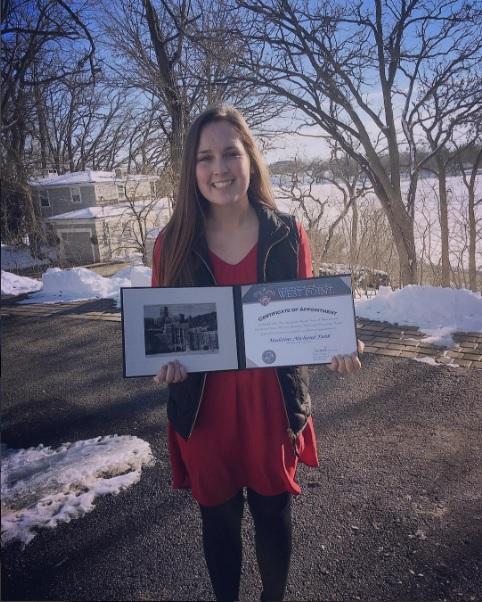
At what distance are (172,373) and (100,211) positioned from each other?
18062 millimetres

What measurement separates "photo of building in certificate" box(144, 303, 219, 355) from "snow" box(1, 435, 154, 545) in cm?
168

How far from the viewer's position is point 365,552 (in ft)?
7.73

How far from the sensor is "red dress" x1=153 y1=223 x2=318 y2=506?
5.88 feet

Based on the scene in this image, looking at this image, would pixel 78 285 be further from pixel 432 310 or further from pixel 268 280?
pixel 268 280

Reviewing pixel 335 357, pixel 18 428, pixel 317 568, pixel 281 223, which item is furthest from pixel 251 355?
pixel 18 428

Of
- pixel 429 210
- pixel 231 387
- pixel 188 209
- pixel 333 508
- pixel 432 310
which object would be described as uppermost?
pixel 429 210

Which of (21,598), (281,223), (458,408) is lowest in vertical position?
(21,598)

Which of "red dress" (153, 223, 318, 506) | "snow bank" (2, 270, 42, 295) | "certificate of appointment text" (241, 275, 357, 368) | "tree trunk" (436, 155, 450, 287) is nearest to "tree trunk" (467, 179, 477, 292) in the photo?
"tree trunk" (436, 155, 450, 287)

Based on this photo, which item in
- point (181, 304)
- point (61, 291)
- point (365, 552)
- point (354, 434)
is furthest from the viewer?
point (61, 291)

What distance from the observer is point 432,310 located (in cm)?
601

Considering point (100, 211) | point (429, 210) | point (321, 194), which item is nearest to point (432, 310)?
point (429, 210)

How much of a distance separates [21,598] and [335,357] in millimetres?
1989

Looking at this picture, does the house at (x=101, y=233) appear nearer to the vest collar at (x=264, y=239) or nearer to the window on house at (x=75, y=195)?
the window on house at (x=75, y=195)

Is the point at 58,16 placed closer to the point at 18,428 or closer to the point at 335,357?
the point at 335,357
